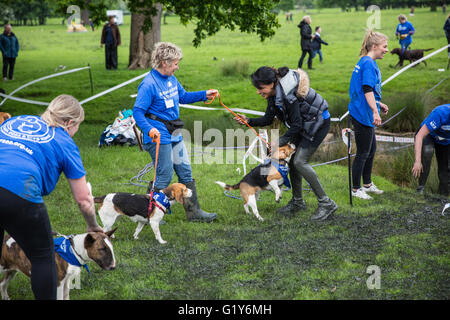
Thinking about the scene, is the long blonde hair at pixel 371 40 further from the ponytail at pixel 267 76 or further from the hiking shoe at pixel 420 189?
the hiking shoe at pixel 420 189

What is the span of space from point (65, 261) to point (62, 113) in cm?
138

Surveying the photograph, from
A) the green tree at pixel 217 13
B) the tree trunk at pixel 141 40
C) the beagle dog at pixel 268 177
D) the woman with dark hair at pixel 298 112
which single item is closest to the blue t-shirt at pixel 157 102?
the woman with dark hair at pixel 298 112

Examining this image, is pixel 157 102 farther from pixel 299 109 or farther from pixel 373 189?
pixel 373 189

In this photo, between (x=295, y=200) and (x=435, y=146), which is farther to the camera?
(x=435, y=146)

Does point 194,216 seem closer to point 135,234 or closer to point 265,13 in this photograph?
point 135,234

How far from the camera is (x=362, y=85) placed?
7.11 meters

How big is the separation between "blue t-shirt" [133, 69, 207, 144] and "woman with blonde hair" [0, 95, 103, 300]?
2143mm

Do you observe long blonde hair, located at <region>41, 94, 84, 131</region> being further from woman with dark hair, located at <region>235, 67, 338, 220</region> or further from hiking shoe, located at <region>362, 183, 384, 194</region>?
hiking shoe, located at <region>362, 183, 384, 194</region>

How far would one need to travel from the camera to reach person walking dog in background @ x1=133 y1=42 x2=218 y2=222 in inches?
230

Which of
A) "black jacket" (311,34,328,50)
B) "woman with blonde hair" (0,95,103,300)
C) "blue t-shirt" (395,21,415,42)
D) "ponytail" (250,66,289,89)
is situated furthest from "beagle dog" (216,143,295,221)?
Result: "blue t-shirt" (395,21,415,42)

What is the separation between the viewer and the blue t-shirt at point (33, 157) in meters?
3.39

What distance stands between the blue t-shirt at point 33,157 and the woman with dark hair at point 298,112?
3.08 meters

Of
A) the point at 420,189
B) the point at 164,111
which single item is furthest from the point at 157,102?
the point at 420,189
